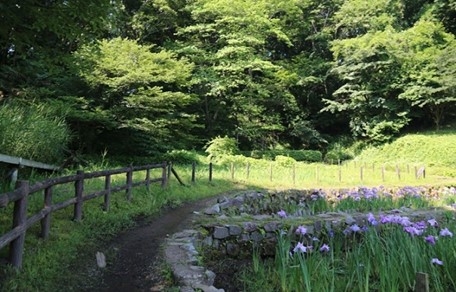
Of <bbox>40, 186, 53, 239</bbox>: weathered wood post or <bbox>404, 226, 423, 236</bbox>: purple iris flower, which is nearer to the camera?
<bbox>404, 226, 423, 236</bbox>: purple iris flower

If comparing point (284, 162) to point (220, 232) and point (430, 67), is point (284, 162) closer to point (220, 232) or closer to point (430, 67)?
point (430, 67)

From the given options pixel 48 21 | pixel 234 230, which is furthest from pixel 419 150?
pixel 48 21

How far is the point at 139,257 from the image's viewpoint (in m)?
4.46

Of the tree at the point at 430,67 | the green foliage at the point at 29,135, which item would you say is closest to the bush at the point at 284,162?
the tree at the point at 430,67

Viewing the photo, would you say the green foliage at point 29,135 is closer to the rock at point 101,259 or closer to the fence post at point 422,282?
the rock at point 101,259

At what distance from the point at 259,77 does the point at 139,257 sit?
2100cm

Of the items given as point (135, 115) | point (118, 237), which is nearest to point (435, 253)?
point (118, 237)

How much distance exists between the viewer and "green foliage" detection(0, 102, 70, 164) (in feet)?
22.3

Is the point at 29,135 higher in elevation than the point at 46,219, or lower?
higher

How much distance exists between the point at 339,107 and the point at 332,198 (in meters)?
17.0

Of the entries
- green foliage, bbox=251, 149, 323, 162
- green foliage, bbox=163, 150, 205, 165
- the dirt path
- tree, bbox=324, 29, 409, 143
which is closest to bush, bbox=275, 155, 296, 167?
green foliage, bbox=251, 149, 323, 162

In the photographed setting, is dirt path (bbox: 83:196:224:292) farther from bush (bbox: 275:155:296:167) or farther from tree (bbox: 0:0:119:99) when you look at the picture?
bush (bbox: 275:155:296:167)

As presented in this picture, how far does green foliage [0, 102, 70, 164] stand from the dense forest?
4.49 meters

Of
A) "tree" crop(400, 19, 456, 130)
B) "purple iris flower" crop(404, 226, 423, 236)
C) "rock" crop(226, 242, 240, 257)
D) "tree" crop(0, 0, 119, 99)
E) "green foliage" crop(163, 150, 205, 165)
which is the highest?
"tree" crop(400, 19, 456, 130)
